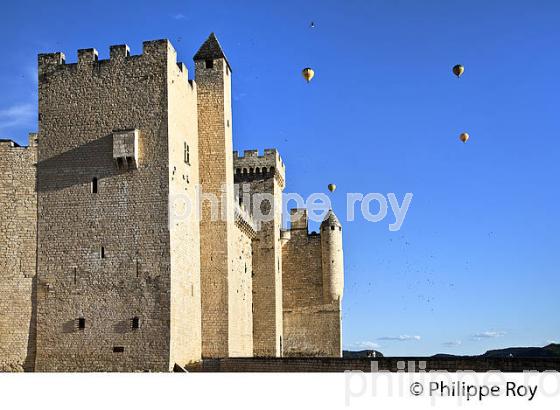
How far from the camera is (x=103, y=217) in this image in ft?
72.6

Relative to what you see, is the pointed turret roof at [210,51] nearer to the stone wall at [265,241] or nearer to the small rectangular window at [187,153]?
the small rectangular window at [187,153]

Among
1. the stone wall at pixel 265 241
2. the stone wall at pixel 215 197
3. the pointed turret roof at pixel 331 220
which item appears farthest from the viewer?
the pointed turret roof at pixel 331 220

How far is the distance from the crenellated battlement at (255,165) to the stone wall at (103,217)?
13.0 metres

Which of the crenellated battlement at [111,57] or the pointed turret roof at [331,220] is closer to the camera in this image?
the crenellated battlement at [111,57]

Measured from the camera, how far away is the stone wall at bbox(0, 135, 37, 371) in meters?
22.2

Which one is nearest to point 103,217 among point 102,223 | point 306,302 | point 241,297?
point 102,223

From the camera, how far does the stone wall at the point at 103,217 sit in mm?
21641

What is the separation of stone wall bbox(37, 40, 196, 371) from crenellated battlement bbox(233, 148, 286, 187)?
12960mm

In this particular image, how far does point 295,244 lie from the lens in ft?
127

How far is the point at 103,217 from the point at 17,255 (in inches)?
107

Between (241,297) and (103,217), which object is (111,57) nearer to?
(103,217)

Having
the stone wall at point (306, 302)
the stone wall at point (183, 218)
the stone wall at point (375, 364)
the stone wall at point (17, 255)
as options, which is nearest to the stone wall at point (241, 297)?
the stone wall at point (183, 218)

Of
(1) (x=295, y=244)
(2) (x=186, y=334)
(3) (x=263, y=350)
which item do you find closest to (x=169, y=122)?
(2) (x=186, y=334)

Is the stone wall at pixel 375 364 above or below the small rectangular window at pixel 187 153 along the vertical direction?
below
